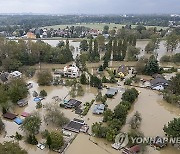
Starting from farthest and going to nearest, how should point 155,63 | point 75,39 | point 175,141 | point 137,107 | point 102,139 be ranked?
point 75,39, point 155,63, point 137,107, point 102,139, point 175,141

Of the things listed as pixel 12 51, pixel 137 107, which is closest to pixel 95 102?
pixel 137 107

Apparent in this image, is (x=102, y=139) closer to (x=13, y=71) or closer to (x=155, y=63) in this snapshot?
(x=155, y=63)

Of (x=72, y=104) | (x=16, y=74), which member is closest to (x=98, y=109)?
(x=72, y=104)

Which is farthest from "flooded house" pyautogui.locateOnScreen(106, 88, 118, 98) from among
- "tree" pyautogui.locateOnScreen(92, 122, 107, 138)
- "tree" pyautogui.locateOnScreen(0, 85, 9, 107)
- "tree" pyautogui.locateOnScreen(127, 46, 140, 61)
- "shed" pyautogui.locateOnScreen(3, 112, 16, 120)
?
"tree" pyautogui.locateOnScreen(127, 46, 140, 61)

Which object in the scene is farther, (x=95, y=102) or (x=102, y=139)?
(x=95, y=102)

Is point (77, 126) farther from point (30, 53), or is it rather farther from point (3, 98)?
point (30, 53)

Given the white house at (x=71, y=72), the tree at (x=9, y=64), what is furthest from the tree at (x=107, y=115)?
the tree at (x=9, y=64)

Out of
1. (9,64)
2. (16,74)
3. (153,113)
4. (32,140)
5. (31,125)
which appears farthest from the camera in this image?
(9,64)

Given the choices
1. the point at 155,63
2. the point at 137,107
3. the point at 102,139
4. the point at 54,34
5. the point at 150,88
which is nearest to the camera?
the point at 102,139
